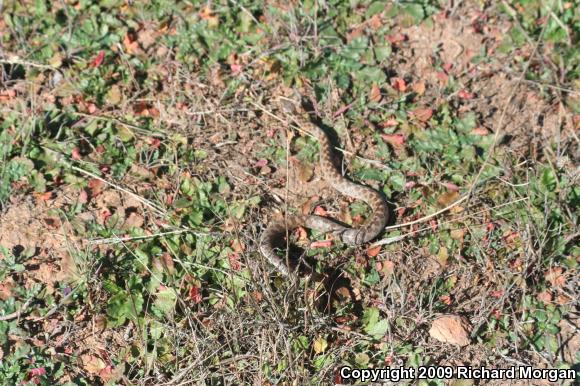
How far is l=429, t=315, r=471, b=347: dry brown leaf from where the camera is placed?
6.41 metres

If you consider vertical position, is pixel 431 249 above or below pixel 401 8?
below

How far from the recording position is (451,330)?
21.1 ft

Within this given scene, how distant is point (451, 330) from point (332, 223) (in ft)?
5.66

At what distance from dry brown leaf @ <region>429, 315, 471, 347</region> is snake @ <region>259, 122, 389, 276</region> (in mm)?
1201

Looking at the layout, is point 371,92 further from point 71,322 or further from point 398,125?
point 71,322

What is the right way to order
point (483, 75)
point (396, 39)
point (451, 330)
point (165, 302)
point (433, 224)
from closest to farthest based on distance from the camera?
point (451, 330) < point (165, 302) < point (433, 224) < point (483, 75) < point (396, 39)

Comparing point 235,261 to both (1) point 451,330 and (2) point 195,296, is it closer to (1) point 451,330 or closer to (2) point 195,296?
(2) point 195,296

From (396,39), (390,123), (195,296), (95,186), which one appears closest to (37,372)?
→ (195,296)

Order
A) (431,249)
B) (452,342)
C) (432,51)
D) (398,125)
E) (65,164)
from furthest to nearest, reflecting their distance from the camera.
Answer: (432,51) → (398,125) → (65,164) → (431,249) → (452,342)

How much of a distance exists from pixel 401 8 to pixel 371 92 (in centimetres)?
147

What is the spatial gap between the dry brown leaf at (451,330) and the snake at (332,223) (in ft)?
3.94

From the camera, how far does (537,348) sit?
6.46 metres

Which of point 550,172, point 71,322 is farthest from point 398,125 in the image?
point 71,322
